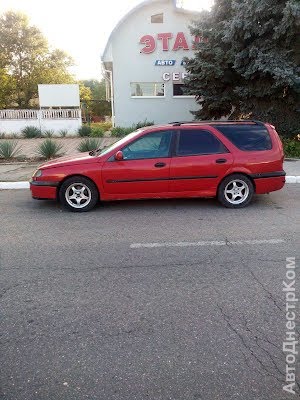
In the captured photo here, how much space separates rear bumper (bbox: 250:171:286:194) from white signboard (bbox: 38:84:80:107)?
15.4 meters

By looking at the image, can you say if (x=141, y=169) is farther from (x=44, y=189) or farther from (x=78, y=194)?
(x=44, y=189)

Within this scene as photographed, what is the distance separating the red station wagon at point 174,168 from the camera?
6270 mm

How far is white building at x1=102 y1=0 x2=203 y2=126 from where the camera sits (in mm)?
18516

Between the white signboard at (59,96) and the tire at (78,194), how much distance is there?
14421 mm

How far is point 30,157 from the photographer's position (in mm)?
12195

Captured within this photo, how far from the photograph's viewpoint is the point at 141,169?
625cm

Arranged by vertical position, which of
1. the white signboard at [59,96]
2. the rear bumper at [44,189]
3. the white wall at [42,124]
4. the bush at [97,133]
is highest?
the white signboard at [59,96]

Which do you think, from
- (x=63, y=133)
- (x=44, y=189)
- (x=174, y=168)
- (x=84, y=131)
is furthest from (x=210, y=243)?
(x=63, y=133)

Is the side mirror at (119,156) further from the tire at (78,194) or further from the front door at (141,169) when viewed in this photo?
the tire at (78,194)

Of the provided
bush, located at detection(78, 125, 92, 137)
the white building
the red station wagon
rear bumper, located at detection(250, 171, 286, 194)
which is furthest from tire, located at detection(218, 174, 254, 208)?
bush, located at detection(78, 125, 92, 137)

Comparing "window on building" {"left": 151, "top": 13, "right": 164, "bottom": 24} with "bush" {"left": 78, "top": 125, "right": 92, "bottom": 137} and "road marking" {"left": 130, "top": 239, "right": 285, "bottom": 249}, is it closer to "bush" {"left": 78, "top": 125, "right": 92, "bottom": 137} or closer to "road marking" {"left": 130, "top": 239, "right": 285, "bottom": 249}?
"bush" {"left": 78, "top": 125, "right": 92, "bottom": 137}

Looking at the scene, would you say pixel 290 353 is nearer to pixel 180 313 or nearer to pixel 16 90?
pixel 180 313

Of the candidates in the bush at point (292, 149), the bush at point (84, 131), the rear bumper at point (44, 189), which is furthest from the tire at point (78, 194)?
the bush at point (84, 131)

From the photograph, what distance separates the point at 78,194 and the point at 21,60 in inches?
1053
